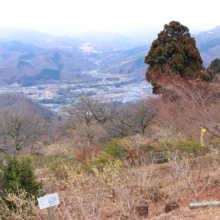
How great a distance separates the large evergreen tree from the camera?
1491 centimetres

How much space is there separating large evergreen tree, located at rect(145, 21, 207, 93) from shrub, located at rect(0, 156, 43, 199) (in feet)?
36.9

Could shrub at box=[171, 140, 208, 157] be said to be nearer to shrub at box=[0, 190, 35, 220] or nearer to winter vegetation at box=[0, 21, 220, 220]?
winter vegetation at box=[0, 21, 220, 220]

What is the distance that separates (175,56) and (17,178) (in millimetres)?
13006

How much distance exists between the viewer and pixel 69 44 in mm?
179375

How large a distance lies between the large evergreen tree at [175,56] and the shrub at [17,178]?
11.2 metres

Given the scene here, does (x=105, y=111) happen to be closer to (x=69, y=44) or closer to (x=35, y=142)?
(x=35, y=142)

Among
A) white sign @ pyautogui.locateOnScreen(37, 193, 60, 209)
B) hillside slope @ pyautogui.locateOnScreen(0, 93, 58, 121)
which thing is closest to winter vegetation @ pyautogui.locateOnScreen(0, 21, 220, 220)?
white sign @ pyautogui.locateOnScreen(37, 193, 60, 209)

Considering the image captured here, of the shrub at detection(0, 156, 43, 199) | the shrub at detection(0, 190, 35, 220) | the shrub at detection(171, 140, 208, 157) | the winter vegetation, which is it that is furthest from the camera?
the shrub at detection(171, 140, 208, 157)

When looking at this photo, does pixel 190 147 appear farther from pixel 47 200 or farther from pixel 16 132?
pixel 16 132

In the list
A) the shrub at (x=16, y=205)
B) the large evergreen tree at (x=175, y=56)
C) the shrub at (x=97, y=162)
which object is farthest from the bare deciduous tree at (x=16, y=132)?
the shrub at (x=16, y=205)

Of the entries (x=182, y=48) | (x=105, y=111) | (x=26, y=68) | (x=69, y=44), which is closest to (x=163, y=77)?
(x=182, y=48)

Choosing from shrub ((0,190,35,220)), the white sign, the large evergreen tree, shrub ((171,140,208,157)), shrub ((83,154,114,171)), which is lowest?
shrub ((171,140,208,157))

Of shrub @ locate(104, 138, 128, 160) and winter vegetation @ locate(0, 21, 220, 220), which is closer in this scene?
winter vegetation @ locate(0, 21, 220, 220)

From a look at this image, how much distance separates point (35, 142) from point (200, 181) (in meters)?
17.3
